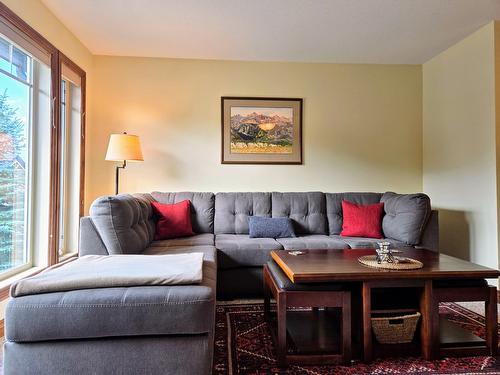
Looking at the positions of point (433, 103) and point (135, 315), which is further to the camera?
point (433, 103)

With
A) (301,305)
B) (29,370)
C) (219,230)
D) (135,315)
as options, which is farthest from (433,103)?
(29,370)

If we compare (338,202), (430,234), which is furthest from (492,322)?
(338,202)

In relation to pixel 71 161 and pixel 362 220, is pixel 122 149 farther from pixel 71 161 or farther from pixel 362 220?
pixel 362 220

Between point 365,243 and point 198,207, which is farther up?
point 198,207

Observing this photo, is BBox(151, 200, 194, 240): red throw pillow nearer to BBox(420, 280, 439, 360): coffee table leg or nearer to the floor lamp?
the floor lamp

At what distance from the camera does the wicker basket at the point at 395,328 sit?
1.78 metres

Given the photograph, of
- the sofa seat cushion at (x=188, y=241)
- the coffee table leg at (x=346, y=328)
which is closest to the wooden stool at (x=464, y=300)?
the coffee table leg at (x=346, y=328)

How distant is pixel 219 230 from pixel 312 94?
199 centimetres

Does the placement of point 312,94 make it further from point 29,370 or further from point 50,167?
point 29,370

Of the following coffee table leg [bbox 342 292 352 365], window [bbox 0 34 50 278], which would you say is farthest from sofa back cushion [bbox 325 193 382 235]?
window [bbox 0 34 50 278]

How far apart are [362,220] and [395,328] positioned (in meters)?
1.47

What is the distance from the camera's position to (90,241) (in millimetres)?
2205

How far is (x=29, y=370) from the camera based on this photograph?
1354 millimetres

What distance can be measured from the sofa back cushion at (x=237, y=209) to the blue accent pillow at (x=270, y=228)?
7.5 inches
